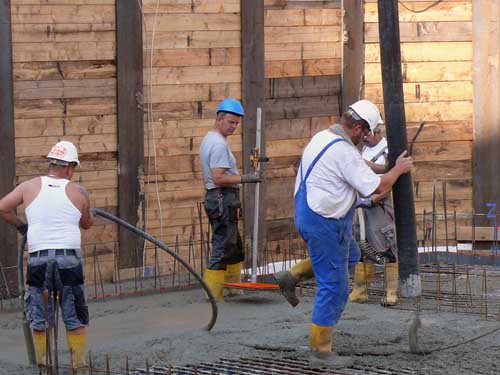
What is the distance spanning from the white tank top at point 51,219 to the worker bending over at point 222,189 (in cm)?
270

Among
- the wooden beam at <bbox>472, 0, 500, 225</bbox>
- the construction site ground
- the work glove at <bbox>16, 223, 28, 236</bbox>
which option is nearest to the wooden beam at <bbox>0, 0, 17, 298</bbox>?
the construction site ground

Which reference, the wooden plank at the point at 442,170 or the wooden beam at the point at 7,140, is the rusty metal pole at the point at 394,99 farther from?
the wooden plank at the point at 442,170

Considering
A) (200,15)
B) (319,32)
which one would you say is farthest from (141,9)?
(319,32)

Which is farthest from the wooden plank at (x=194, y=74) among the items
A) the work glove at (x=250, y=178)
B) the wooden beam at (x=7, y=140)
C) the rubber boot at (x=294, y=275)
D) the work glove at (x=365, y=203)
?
the rubber boot at (x=294, y=275)

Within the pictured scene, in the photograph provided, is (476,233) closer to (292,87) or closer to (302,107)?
(302,107)

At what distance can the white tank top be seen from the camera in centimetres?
778

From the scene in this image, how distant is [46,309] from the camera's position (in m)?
7.44

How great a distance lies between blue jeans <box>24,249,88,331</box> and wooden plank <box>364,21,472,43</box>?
6.01m

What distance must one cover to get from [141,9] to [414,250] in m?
3.96

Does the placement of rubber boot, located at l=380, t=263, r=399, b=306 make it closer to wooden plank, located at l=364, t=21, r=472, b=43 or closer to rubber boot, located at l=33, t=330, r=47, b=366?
rubber boot, located at l=33, t=330, r=47, b=366

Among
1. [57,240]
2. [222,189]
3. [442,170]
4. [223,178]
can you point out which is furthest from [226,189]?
[442,170]

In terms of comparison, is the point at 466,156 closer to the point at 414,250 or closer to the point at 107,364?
the point at 414,250

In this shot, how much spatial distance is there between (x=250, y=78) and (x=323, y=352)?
16.3 feet

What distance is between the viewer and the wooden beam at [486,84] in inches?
518
